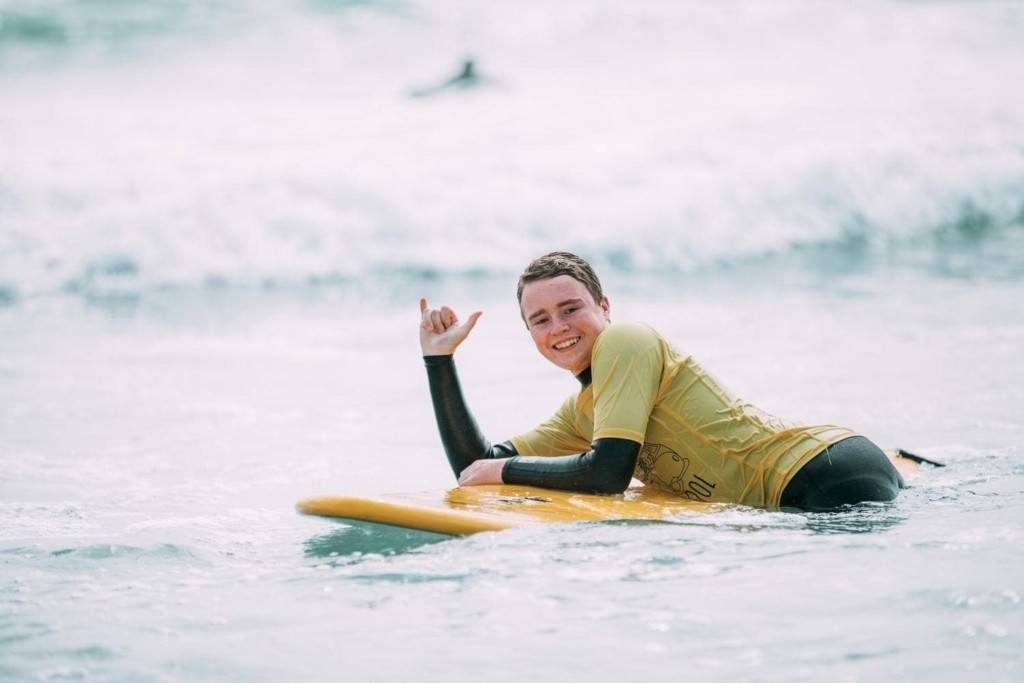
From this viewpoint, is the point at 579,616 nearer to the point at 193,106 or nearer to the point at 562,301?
the point at 562,301

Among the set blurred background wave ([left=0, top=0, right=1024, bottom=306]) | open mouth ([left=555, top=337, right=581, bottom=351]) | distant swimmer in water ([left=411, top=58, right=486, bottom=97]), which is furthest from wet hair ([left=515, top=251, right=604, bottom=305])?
distant swimmer in water ([left=411, top=58, right=486, bottom=97])

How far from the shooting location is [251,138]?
561 inches

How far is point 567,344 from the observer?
407cm

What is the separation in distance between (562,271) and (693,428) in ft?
2.08

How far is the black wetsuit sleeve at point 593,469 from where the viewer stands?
378cm

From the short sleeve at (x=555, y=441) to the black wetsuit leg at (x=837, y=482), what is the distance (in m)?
0.80

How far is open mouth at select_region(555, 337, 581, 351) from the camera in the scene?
4.06m

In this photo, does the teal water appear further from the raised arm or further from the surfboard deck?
the raised arm

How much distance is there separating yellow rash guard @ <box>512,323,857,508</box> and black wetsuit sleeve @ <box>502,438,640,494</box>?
0.05 metres

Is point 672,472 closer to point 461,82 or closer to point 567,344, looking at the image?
point 567,344

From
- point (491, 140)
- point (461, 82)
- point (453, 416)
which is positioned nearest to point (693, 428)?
point (453, 416)

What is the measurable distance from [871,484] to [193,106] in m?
13.2

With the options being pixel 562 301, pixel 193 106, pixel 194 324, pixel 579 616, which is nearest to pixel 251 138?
pixel 193 106

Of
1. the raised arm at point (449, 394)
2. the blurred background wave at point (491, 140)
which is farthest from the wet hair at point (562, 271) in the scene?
the blurred background wave at point (491, 140)
